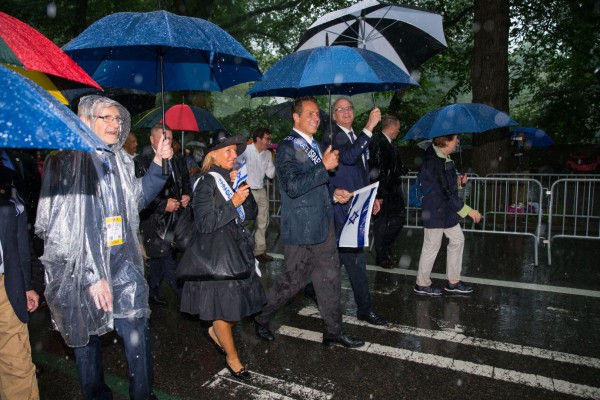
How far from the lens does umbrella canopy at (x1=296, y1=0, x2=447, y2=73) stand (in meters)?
5.93

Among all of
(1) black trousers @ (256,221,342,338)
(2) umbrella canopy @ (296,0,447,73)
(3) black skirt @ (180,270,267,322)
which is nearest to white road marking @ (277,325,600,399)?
(1) black trousers @ (256,221,342,338)

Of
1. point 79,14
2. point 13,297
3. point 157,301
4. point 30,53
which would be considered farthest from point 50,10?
point 30,53

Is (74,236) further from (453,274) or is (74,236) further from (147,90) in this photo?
(453,274)

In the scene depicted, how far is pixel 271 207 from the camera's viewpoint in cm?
1223

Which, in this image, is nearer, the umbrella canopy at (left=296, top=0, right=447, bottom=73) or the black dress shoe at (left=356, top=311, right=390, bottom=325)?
the black dress shoe at (left=356, top=311, right=390, bottom=325)

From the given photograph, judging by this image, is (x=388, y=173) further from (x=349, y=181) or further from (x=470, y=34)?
(x=470, y=34)

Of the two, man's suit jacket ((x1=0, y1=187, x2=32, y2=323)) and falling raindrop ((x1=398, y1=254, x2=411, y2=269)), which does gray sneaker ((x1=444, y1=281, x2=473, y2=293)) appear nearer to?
falling raindrop ((x1=398, y1=254, x2=411, y2=269))

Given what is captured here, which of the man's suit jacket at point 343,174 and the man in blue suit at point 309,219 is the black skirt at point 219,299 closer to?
the man in blue suit at point 309,219

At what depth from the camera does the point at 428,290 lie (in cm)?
578

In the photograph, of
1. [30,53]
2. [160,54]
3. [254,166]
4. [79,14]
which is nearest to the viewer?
[30,53]

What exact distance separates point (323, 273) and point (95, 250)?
211cm

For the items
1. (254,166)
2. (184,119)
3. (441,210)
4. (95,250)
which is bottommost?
(441,210)

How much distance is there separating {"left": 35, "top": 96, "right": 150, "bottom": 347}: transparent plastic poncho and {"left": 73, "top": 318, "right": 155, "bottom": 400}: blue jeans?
16cm

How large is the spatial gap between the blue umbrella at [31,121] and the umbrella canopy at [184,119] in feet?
20.8
